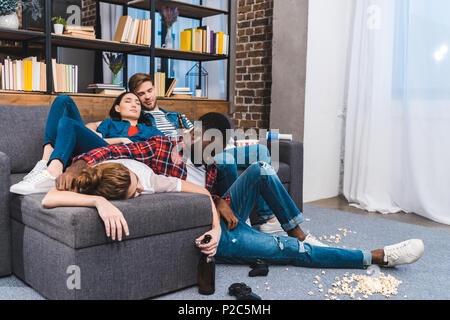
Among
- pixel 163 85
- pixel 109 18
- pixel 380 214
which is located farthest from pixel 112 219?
pixel 109 18

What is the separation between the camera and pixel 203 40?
13.6ft

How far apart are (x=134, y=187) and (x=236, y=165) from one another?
1025 millimetres

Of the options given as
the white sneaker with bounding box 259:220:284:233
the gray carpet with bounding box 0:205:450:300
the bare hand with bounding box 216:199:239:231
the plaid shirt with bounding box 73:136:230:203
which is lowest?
the gray carpet with bounding box 0:205:450:300

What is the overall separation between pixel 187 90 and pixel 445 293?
2.75m

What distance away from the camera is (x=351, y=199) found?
4.05 m

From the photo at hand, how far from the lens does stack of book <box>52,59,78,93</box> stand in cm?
317

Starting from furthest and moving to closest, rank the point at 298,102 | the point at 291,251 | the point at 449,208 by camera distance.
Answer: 1. the point at 298,102
2. the point at 449,208
3. the point at 291,251

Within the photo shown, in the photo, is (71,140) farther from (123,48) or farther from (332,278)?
(123,48)

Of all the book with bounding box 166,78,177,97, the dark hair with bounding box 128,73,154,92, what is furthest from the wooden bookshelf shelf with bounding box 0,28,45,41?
the book with bounding box 166,78,177,97

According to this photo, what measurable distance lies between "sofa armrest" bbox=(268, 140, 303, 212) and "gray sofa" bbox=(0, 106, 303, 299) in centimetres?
138

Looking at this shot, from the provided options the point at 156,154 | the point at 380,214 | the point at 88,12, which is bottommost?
the point at 380,214

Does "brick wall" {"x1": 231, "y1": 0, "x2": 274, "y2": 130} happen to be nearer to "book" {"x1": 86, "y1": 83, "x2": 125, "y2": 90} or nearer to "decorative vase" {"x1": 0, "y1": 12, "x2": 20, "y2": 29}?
"book" {"x1": 86, "y1": 83, "x2": 125, "y2": 90}
